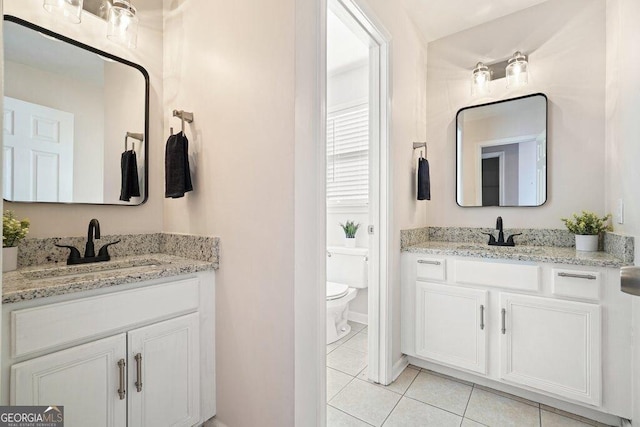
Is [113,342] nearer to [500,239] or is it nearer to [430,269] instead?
[430,269]

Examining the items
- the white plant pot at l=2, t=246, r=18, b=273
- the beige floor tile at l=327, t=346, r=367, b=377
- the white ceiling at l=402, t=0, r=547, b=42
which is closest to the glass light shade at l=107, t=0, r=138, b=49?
the white plant pot at l=2, t=246, r=18, b=273

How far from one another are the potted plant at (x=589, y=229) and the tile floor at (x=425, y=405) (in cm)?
99

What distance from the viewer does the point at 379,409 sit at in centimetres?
171

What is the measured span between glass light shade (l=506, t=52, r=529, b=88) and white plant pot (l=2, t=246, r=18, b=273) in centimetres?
316

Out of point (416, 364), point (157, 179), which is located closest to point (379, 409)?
point (416, 364)

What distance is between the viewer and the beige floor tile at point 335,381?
1886mm

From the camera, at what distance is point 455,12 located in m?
2.29

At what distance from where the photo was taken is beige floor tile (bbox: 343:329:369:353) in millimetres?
2482

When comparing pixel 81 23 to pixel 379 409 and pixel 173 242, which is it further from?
pixel 379 409

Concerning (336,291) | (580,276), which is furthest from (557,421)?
(336,291)

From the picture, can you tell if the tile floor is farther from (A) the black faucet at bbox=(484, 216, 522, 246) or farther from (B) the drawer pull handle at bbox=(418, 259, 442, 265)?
(A) the black faucet at bbox=(484, 216, 522, 246)

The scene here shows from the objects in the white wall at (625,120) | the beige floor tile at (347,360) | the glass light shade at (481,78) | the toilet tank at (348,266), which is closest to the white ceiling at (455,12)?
the glass light shade at (481,78)

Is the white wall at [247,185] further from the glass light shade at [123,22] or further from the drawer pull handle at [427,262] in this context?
the drawer pull handle at [427,262]

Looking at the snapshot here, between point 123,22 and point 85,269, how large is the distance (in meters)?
1.28
